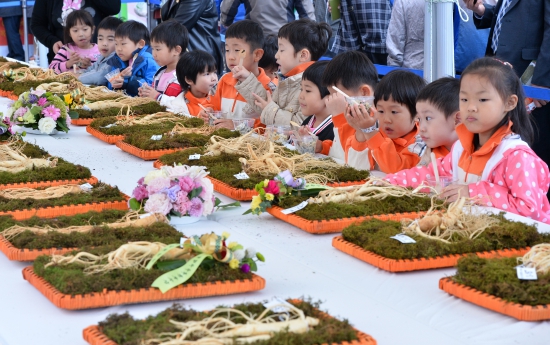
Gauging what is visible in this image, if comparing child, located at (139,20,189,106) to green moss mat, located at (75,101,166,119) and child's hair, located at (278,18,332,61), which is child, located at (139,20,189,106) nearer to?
green moss mat, located at (75,101,166,119)

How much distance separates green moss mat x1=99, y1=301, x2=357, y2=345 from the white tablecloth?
9cm

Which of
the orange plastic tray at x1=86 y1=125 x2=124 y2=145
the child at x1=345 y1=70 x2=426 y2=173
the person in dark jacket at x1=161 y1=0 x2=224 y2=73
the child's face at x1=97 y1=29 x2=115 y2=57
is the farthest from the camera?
the child's face at x1=97 y1=29 x2=115 y2=57

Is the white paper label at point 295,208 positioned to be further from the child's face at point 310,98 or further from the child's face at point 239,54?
the child's face at point 239,54

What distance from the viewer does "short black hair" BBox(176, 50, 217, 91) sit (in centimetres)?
484

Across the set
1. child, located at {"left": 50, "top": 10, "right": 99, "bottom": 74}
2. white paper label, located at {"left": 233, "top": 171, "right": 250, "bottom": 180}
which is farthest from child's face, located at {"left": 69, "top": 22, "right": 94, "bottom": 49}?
white paper label, located at {"left": 233, "top": 171, "right": 250, "bottom": 180}

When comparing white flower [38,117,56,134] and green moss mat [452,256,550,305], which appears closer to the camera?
green moss mat [452,256,550,305]

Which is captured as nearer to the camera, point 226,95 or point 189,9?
point 226,95

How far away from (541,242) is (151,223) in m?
1.02

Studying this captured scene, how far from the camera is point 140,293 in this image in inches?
66.5

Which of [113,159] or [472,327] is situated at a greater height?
[472,327]

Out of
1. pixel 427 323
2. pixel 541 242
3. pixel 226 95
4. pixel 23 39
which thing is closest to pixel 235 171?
pixel 541 242

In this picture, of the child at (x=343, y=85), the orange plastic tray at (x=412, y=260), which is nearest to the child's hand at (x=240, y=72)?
the child at (x=343, y=85)

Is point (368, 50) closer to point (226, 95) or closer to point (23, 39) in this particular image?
point (226, 95)

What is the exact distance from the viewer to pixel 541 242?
6.73 ft
